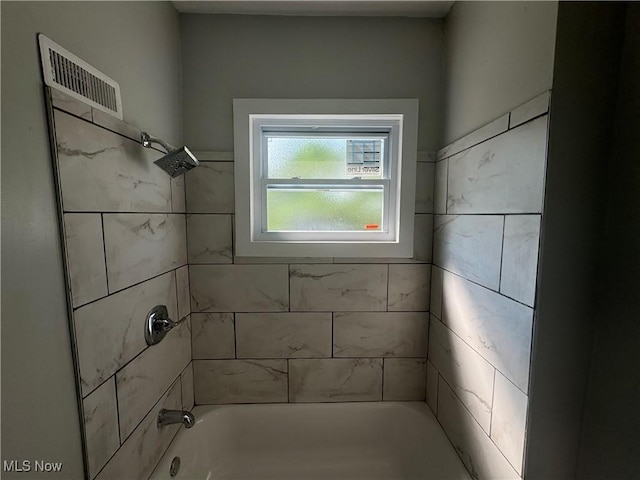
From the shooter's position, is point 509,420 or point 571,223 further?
point 509,420

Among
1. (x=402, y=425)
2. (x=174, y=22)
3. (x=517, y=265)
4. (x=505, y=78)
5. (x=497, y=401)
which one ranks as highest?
(x=174, y=22)

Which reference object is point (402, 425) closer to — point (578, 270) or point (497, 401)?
point (497, 401)

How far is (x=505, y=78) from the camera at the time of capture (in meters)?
0.90

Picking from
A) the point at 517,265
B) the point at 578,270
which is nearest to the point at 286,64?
the point at 517,265

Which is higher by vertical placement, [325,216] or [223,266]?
[325,216]

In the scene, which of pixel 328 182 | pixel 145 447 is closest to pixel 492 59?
pixel 328 182

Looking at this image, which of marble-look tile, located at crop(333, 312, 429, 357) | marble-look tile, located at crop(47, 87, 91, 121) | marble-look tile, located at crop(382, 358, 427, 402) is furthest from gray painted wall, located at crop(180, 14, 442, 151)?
marble-look tile, located at crop(382, 358, 427, 402)

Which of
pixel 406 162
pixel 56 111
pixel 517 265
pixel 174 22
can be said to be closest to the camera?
pixel 56 111

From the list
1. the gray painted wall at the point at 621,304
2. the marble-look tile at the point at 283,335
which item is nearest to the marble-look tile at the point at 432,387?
the marble-look tile at the point at 283,335

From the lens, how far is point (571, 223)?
730 millimetres

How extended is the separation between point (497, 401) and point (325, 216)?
41.5 inches

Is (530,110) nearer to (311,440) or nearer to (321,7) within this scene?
(321,7)

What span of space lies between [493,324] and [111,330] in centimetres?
124

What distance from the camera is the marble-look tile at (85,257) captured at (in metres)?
0.71
